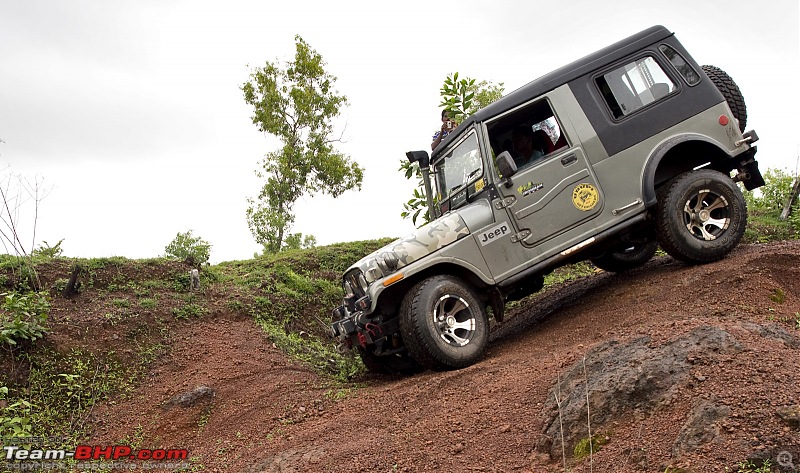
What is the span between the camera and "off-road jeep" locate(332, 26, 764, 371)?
6.54m

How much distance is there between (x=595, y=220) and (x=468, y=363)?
2.01 m

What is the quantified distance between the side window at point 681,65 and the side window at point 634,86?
17 cm

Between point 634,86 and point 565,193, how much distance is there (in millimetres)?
1440

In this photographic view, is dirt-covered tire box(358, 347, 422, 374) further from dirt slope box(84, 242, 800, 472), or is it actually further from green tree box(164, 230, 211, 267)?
green tree box(164, 230, 211, 267)

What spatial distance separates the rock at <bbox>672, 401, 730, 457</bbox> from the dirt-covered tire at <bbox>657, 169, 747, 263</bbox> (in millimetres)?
3427

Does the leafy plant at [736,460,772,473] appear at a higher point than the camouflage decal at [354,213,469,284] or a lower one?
lower

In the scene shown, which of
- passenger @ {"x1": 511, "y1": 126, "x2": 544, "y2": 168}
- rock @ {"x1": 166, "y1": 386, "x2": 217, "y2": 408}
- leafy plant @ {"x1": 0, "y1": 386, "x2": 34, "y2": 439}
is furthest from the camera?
passenger @ {"x1": 511, "y1": 126, "x2": 544, "y2": 168}

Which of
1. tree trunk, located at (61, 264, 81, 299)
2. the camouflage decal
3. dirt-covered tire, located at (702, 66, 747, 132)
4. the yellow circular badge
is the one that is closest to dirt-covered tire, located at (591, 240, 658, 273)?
dirt-covered tire, located at (702, 66, 747, 132)

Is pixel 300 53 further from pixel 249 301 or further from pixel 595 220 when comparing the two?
pixel 595 220

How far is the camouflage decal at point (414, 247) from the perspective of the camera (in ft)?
21.3

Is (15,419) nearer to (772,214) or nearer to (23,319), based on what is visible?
(23,319)

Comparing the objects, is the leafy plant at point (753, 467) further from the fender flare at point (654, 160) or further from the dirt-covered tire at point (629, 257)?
the dirt-covered tire at point (629, 257)

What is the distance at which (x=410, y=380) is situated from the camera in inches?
249

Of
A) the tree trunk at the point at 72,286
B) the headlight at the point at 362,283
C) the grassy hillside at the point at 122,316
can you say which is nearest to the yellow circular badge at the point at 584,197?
the headlight at the point at 362,283
